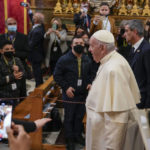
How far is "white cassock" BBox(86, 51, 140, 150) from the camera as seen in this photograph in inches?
100

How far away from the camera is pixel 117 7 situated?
8656mm

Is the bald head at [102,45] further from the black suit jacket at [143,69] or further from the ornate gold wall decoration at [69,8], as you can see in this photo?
the ornate gold wall decoration at [69,8]

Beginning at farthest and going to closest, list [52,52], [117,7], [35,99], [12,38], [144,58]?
[117,7]
[52,52]
[12,38]
[35,99]
[144,58]

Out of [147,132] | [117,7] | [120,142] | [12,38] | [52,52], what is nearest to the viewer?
[147,132]

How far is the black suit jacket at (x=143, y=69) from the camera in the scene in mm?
3460

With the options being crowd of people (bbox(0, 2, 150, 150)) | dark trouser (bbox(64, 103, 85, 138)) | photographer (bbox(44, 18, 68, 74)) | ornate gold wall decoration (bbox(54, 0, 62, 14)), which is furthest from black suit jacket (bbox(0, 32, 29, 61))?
ornate gold wall decoration (bbox(54, 0, 62, 14))

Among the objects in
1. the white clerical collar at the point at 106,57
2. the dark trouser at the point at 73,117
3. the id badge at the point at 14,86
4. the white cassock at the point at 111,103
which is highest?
the white clerical collar at the point at 106,57

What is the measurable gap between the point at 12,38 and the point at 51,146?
255 cm

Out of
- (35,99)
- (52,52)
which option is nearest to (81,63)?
(35,99)

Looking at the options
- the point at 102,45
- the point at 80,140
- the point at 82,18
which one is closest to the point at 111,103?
the point at 102,45

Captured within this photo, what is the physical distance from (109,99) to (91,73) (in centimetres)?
198

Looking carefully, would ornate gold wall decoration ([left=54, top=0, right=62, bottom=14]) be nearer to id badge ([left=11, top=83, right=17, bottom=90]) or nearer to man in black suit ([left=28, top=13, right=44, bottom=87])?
man in black suit ([left=28, top=13, right=44, bottom=87])

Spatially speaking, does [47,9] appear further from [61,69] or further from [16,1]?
[61,69]

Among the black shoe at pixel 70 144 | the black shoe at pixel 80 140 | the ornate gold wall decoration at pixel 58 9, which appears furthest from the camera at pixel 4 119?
the ornate gold wall decoration at pixel 58 9
